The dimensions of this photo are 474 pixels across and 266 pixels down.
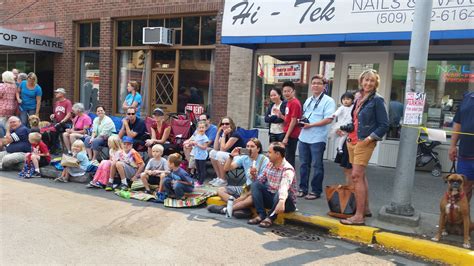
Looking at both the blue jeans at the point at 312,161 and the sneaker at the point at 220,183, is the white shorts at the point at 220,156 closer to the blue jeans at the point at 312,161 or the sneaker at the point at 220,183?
the sneaker at the point at 220,183

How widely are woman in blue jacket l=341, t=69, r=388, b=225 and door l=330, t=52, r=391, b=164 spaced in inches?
154

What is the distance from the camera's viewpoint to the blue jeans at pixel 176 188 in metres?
6.41

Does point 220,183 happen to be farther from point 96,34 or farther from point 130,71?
point 96,34

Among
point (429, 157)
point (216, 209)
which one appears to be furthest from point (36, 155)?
point (429, 157)

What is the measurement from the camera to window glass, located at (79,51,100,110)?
1338 cm

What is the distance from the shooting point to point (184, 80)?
11.6 m

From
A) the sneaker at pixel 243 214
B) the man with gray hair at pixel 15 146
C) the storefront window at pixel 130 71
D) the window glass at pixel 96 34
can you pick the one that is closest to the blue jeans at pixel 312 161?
the sneaker at pixel 243 214

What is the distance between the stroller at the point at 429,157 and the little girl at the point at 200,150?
4.23 meters

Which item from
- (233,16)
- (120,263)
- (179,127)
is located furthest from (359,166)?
(233,16)

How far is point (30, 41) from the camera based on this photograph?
12688mm

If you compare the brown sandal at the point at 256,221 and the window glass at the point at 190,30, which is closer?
the brown sandal at the point at 256,221

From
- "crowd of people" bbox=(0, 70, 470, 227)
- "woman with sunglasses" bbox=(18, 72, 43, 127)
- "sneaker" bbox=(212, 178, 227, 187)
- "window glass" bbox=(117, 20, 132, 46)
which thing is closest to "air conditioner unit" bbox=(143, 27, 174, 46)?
"window glass" bbox=(117, 20, 132, 46)

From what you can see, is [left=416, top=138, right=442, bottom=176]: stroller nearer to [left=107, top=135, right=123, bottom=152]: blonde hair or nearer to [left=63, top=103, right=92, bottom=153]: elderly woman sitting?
[left=107, top=135, right=123, bottom=152]: blonde hair

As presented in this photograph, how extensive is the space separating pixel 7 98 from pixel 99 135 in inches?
118
